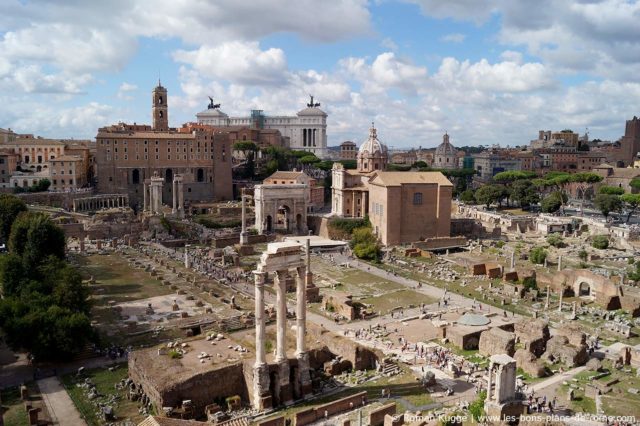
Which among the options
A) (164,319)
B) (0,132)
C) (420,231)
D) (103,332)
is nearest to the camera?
(103,332)

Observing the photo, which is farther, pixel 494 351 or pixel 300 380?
pixel 494 351

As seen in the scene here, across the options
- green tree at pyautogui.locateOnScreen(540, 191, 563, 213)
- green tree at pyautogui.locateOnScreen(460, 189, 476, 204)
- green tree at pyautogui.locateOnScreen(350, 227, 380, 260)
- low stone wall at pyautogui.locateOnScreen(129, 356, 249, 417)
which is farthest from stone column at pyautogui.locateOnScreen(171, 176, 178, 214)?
green tree at pyautogui.locateOnScreen(540, 191, 563, 213)

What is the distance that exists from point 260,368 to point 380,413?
5239mm

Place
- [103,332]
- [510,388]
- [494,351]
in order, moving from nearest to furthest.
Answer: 1. [510,388]
2. [494,351]
3. [103,332]

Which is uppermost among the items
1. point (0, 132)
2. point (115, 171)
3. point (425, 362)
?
point (0, 132)

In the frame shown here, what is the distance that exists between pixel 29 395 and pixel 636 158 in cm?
13069

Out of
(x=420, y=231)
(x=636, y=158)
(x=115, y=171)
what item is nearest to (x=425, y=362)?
(x=420, y=231)

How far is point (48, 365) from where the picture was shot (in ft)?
87.3

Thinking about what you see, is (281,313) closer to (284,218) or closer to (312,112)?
(284,218)

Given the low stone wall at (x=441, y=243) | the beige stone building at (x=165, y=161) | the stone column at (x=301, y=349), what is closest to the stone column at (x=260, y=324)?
the stone column at (x=301, y=349)

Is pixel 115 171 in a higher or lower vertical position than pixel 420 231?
higher

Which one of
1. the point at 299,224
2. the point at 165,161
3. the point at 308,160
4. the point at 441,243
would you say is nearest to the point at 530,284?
the point at 441,243

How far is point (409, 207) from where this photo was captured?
60.0m

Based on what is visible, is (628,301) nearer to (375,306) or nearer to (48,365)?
(375,306)
